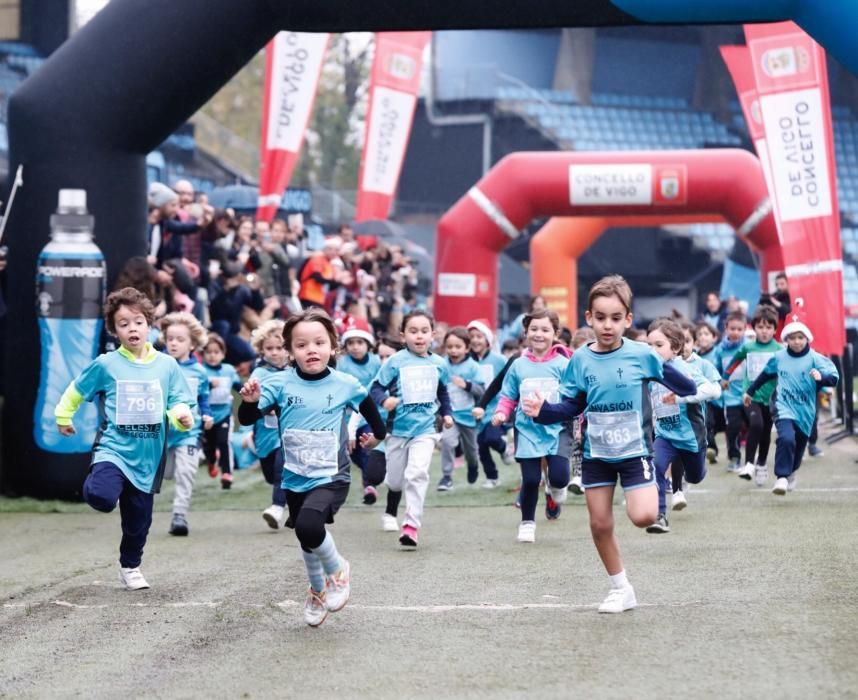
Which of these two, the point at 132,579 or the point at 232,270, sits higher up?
the point at 232,270

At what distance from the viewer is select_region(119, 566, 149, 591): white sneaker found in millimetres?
7980

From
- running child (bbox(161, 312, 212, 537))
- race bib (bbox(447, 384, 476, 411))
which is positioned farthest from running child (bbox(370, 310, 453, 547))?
race bib (bbox(447, 384, 476, 411))

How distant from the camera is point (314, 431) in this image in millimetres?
7000

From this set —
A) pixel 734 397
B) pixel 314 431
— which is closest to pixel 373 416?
pixel 314 431

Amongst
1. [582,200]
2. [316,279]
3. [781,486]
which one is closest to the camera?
[781,486]

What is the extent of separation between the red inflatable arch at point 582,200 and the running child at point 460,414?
7.76 m

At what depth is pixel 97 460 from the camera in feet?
26.5

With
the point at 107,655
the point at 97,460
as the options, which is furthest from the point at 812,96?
the point at 107,655

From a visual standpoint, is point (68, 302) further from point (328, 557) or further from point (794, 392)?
point (794, 392)

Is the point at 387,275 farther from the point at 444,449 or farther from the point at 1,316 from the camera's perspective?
the point at 1,316

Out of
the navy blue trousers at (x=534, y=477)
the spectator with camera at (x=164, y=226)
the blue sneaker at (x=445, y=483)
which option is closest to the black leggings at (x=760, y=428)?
the navy blue trousers at (x=534, y=477)

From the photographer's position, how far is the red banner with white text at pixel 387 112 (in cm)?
2366

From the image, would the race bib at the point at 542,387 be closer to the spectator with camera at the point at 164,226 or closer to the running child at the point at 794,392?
the running child at the point at 794,392

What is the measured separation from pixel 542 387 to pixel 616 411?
134 inches
